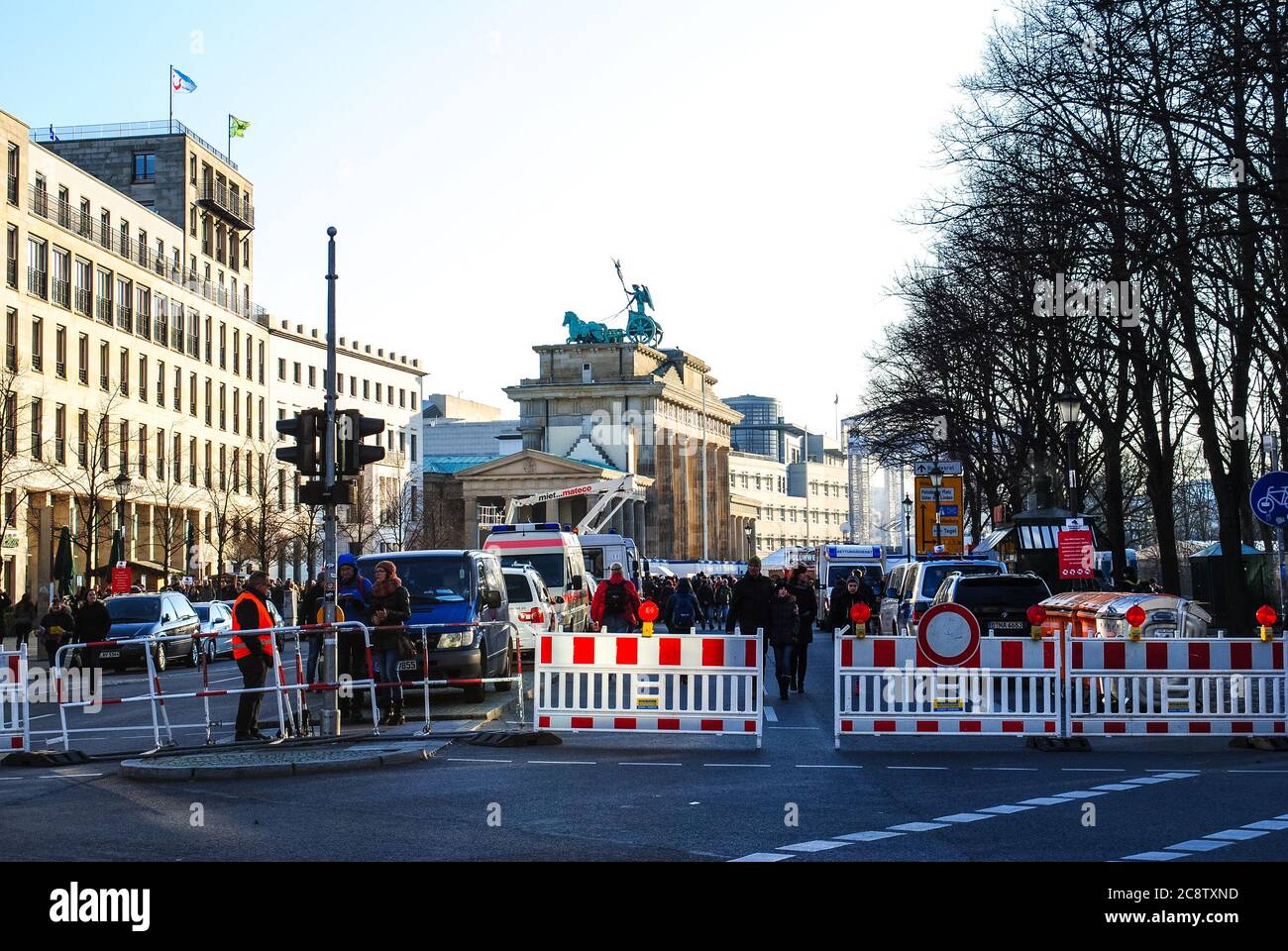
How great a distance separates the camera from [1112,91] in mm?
24453

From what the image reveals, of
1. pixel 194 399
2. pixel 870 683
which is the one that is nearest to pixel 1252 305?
pixel 870 683

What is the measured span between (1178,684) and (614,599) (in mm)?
10660

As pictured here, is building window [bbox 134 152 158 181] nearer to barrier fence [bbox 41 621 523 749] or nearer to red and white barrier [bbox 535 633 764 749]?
barrier fence [bbox 41 621 523 749]

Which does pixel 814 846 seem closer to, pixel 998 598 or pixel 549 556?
pixel 998 598

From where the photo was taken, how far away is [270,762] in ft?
48.5

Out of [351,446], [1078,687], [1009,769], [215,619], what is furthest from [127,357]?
[1009,769]

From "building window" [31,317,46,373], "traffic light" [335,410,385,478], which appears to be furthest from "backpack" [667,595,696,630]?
"building window" [31,317,46,373]

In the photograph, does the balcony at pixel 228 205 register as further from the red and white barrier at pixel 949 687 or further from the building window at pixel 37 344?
the red and white barrier at pixel 949 687

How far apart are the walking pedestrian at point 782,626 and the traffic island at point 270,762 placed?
27.7ft

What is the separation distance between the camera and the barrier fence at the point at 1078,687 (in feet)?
56.1

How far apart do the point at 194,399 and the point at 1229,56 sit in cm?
6525

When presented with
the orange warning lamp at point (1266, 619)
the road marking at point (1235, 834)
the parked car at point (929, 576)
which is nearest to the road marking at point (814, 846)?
the road marking at point (1235, 834)

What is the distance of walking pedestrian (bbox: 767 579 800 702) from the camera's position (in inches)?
934
